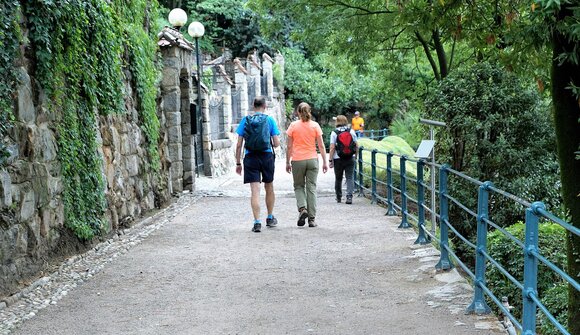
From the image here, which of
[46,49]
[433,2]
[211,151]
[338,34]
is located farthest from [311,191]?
[211,151]

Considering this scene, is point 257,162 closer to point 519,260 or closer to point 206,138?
point 519,260

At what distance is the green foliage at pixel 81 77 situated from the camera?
7422mm

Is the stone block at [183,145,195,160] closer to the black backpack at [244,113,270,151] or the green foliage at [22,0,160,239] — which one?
the green foliage at [22,0,160,239]

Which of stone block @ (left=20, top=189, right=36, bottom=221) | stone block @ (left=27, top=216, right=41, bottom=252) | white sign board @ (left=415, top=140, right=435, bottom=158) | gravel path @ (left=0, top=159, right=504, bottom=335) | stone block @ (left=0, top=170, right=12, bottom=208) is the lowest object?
gravel path @ (left=0, top=159, right=504, bottom=335)

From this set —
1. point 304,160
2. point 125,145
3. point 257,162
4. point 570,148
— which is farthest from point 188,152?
point 570,148

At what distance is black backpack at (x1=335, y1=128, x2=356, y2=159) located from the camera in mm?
12961

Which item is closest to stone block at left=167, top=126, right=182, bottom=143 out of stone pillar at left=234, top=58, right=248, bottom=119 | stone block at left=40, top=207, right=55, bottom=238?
stone block at left=40, top=207, right=55, bottom=238

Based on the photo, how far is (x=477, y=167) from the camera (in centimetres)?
1159

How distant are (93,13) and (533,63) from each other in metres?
5.02

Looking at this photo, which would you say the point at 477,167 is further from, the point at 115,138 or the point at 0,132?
the point at 0,132

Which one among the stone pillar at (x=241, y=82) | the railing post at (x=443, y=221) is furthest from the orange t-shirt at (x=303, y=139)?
the stone pillar at (x=241, y=82)

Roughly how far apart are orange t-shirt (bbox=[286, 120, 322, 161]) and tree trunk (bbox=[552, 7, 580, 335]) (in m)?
4.73

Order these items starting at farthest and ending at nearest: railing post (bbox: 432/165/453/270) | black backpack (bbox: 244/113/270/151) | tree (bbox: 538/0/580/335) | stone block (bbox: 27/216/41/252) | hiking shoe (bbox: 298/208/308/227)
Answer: hiking shoe (bbox: 298/208/308/227)
black backpack (bbox: 244/113/270/151)
stone block (bbox: 27/216/41/252)
railing post (bbox: 432/165/453/270)
tree (bbox: 538/0/580/335)

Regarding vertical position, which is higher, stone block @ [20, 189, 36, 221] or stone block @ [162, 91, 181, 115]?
stone block @ [162, 91, 181, 115]
